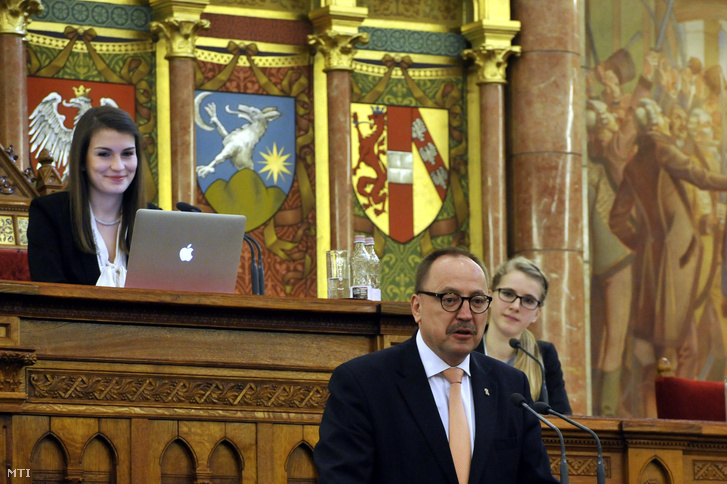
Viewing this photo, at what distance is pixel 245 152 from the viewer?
319 inches

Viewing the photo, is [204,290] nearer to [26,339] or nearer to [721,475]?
[26,339]

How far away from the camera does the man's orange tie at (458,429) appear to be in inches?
121

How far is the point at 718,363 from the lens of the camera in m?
8.95

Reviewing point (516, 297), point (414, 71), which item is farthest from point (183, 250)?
point (414, 71)

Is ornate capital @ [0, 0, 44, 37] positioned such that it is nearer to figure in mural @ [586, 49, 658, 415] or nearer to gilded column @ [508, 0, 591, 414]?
gilded column @ [508, 0, 591, 414]

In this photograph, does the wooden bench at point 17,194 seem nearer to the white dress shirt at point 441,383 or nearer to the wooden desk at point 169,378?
the wooden desk at point 169,378

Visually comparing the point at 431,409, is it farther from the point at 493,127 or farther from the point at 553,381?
the point at 493,127

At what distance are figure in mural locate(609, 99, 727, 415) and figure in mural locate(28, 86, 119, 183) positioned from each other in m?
3.70

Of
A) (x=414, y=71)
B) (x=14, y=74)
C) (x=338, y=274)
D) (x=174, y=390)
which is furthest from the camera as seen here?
(x=414, y=71)

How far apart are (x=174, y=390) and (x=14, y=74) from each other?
3917 mm

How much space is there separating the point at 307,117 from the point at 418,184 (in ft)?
2.87

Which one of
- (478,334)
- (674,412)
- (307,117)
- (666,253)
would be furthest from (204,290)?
(666,253)

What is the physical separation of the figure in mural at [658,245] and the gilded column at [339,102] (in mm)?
1929

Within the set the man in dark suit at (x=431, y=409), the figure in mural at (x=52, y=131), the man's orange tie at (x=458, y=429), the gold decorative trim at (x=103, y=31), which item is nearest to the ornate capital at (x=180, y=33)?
the gold decorative trim at (x=103, y=31)
